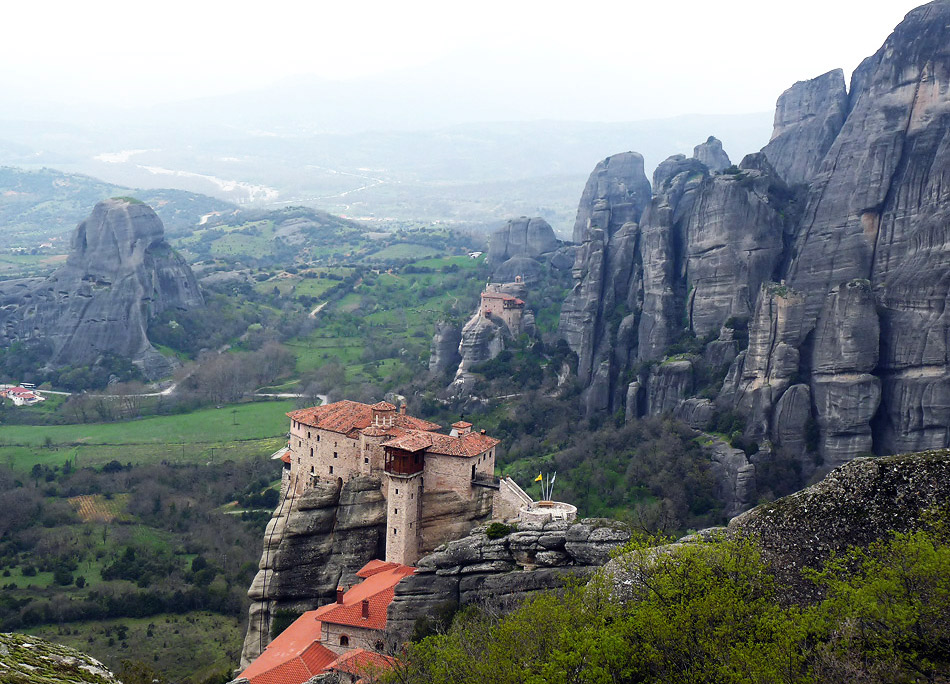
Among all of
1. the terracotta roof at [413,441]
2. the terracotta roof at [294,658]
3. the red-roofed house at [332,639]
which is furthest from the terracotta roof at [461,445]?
the terracotta roof at [294,658]

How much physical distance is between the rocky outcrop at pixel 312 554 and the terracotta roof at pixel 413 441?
361cm

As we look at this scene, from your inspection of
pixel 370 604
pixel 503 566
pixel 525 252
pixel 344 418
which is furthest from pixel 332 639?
pixel 525 252

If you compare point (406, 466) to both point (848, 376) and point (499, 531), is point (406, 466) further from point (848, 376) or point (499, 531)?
point (848, 376)

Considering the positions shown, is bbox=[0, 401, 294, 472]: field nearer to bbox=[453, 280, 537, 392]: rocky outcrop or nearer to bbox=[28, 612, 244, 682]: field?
bbox=[453, 280, 537, 392]: rocky outcrop

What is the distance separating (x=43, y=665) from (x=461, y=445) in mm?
26037

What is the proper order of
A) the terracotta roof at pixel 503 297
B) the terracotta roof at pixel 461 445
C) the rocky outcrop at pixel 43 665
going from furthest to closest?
the terracotta roof at pixel 503 297
the terracotta roof at pixel 461 445
the rocky outcrop at pixel 43 665

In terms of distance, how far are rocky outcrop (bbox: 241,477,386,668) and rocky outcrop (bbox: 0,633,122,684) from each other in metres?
21.7

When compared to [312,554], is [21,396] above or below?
below

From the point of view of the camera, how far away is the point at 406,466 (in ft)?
145

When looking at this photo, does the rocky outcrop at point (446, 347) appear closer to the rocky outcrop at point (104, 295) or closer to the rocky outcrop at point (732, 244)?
the rocky outcrop at point (732, 244)

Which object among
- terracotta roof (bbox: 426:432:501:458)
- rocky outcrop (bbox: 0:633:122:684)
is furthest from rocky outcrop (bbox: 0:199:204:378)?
rocky outcrop (bbox: 0:633:122:684)

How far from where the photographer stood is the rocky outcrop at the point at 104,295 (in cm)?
12250

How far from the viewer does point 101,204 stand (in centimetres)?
13288

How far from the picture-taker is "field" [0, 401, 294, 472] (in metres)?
87.7
